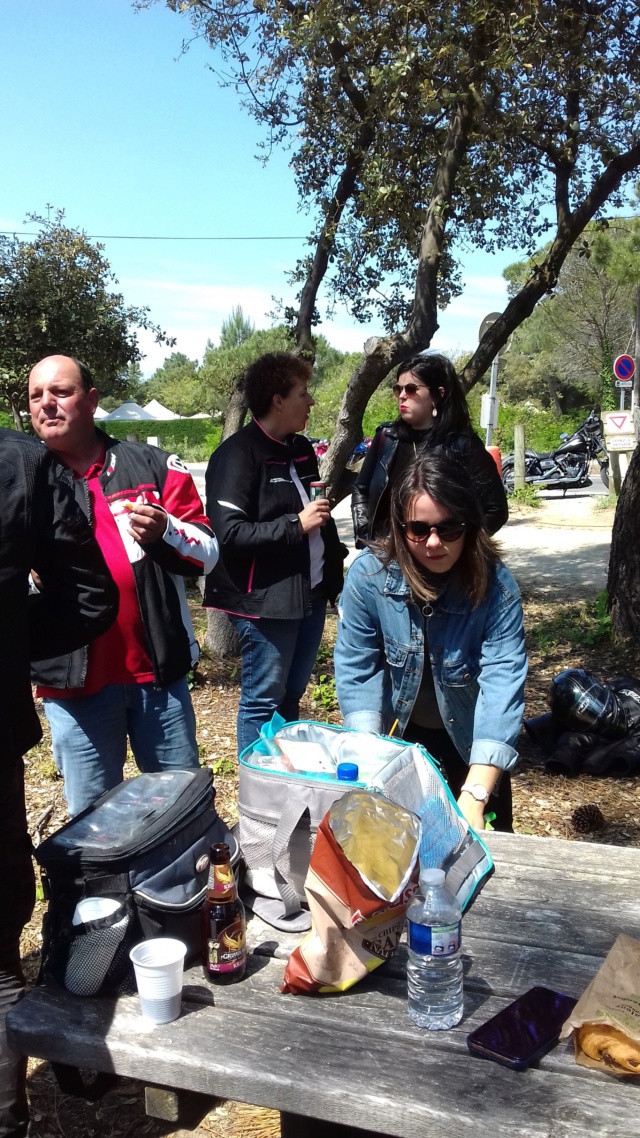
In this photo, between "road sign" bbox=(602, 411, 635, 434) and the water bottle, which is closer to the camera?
the water bottle

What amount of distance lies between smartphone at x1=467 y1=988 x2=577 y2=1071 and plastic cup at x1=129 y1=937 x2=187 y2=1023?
1.67ft

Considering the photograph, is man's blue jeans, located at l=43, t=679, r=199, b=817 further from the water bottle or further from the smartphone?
the smartphone

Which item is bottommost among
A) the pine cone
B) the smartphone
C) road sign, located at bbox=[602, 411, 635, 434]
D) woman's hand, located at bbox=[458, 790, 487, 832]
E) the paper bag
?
the pine cone

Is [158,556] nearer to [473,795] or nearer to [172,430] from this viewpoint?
[473,795]

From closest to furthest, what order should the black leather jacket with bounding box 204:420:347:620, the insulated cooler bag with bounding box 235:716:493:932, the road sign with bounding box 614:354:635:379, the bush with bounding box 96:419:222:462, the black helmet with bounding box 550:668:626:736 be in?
1. the insulated cooler bag with bounding box 235:716:493:932
2. the black leather jacket with bounding box 204:420:347:620
3. the black helmet with bounding box 550:668:626:736
4. the road sign with bounding box 614:354:635:379
5. the bush with bounding box 96:419:222:462

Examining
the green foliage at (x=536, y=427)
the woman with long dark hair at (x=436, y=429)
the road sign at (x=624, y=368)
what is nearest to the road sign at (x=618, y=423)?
the road sign at (x=624, y=368)

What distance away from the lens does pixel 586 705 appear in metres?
4.48

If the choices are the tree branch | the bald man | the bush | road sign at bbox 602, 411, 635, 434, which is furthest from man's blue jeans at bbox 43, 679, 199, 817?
the bush

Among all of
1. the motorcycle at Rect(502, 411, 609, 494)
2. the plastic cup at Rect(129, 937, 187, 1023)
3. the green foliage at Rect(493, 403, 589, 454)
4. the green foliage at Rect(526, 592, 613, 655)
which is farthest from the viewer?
the green foliage at Rect(493, 403, 589, 454)

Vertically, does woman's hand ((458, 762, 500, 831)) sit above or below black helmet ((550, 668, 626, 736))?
above

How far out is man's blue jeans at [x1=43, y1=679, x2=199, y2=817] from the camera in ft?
8.82

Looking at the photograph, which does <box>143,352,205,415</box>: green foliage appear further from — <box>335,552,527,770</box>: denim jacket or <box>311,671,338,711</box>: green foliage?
<box>335,552,527,770</box>: denim jacket

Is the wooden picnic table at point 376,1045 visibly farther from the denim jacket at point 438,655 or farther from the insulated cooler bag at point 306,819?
the denim jacket at point 438,655

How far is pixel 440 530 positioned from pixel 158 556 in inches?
34.6
